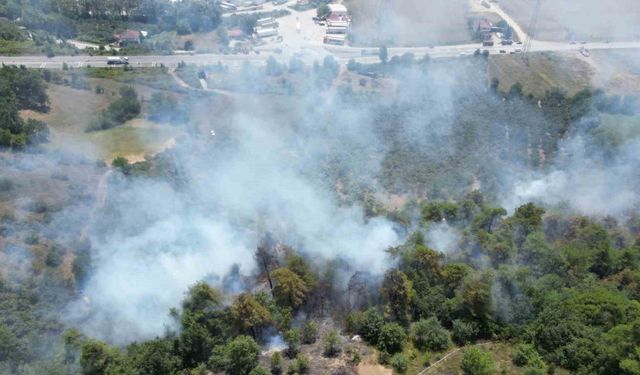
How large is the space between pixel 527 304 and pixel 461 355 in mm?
4937

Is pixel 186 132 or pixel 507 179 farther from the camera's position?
pixel 186 132

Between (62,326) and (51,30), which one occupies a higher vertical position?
(51,30)

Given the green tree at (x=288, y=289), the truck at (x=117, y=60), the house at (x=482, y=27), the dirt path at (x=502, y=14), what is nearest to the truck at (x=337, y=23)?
the house at (x=482, y=27)

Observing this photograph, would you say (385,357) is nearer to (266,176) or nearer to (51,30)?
(266,176)

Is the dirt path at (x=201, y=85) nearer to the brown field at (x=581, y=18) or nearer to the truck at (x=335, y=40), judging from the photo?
→ the truck at (x=335, y=40)

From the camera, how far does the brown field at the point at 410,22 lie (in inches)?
2886

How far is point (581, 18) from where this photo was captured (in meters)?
78.8

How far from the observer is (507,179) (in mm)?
46031

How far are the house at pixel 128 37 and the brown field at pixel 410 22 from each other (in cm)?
2933

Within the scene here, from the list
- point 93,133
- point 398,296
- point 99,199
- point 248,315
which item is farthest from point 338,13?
point 248,315

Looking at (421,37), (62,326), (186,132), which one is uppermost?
(421,37)

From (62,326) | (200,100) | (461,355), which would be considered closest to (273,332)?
(461,355)

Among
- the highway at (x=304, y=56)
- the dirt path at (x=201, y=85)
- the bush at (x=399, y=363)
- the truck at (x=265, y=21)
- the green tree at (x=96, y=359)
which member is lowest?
the bush at (x=399, y=363)

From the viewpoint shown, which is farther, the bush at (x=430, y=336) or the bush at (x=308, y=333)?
the bush at (x=308, y=333)
